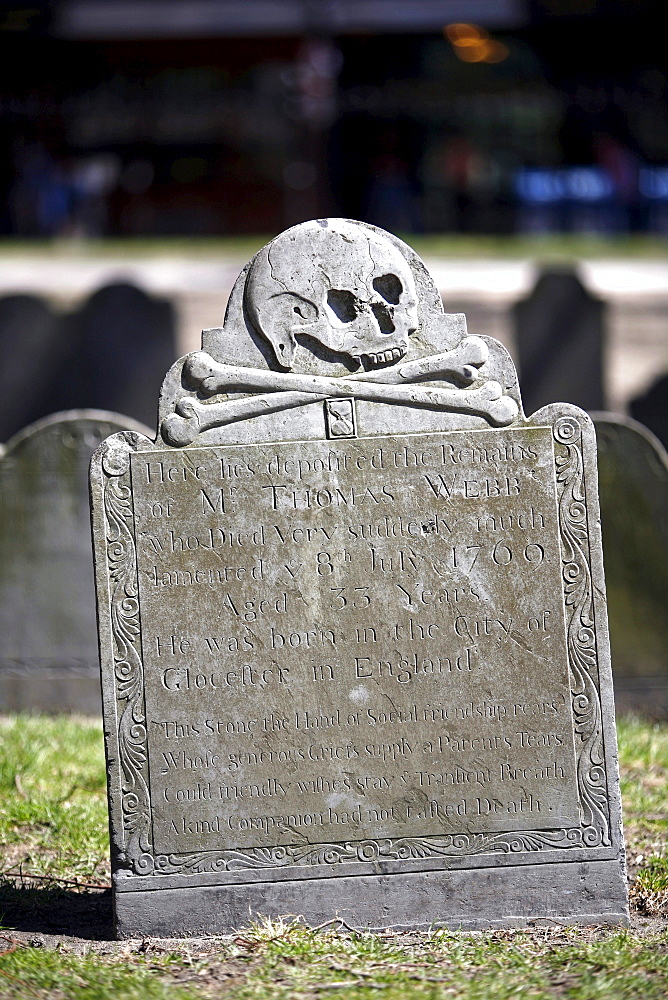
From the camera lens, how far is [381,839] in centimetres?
398

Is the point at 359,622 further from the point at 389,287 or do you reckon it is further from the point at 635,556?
the point at 635,556

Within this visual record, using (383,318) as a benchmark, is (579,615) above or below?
below

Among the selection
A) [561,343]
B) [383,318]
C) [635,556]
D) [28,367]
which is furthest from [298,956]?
[28,367]

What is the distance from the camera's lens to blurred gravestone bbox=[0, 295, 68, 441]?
10875mm

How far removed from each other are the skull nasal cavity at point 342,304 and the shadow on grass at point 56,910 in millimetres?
2101

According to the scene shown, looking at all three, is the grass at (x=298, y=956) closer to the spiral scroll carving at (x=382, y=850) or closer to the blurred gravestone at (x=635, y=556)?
the spiral scroll carving at (x=382, y=850)

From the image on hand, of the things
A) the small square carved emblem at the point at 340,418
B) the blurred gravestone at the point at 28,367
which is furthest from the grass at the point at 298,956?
the blurred gravestone at the point at 28,367

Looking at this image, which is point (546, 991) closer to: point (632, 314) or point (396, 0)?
point (632, 314)

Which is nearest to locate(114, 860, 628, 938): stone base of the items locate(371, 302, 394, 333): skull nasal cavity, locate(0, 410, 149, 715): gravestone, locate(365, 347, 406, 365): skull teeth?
locate(365, 347, 406, 365): skull teeth

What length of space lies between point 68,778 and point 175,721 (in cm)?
178

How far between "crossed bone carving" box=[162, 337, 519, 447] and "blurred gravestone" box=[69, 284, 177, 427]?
5811mm

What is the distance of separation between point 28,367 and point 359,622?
24.9 ft

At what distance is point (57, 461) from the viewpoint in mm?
6512

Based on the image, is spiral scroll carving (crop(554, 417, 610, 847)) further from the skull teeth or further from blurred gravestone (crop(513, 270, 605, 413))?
blurred gravestone (crop(513, 270, 605, 413))
